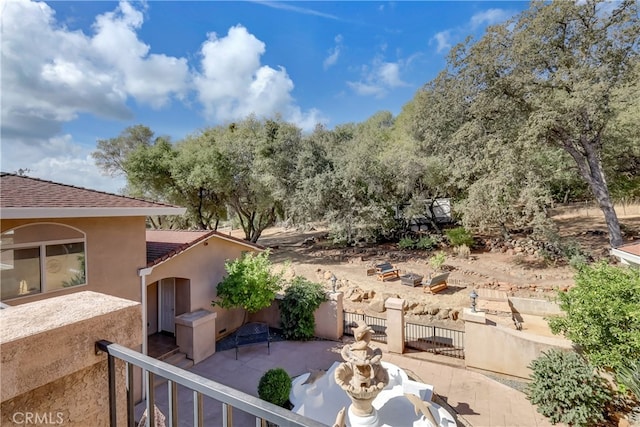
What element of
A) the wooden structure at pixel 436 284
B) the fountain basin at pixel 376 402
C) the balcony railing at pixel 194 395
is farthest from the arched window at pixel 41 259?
the wooden structure at pixel 436 284

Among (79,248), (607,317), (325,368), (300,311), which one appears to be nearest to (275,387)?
(325,368)

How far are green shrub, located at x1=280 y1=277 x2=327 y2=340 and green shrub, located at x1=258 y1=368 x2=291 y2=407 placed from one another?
3.50 metres

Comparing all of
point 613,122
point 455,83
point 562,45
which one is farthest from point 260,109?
point 613,122

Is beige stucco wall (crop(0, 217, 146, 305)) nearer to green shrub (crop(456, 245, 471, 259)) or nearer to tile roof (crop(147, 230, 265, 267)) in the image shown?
tile roof (crop(147, 230, 265, 267))

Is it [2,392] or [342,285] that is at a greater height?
[2,392]

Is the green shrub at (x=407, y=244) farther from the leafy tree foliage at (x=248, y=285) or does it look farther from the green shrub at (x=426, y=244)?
the leafy tree foliage at (x=248, y=285)

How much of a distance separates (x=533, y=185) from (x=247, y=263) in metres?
15.0

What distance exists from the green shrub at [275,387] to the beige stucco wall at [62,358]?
5.31 metres

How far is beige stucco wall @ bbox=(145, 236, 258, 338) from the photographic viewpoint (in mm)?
9000

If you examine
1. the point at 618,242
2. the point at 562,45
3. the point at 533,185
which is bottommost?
the point at 618,242

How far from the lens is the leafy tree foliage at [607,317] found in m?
6.01

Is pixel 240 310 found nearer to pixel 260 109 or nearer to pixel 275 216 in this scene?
pixel 275 216

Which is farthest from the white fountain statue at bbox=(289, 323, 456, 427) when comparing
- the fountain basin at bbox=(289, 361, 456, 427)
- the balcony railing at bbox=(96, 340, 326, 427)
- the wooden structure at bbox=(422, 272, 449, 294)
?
the wooden structure at bbox=(422, 272, 449, 294)

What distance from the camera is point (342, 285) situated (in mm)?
15266
